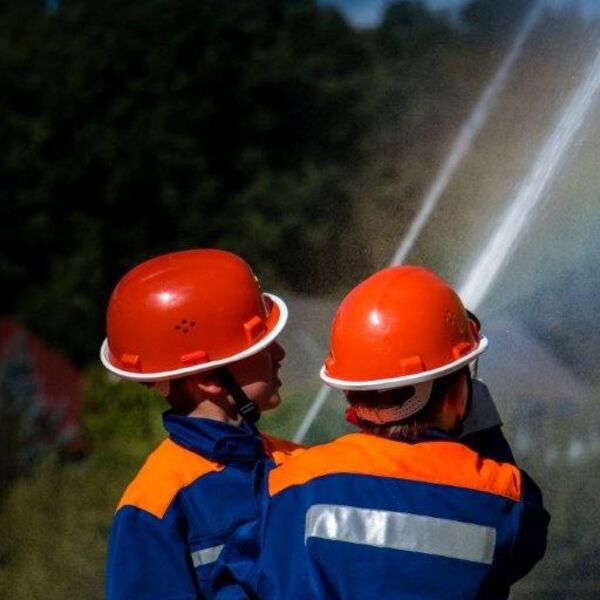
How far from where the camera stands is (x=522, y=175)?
3945 mm

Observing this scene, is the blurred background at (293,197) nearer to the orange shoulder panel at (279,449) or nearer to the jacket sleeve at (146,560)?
the orange shoulder panel at (279,449)

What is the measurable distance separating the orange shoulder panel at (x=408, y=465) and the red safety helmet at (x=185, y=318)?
13.6 inches

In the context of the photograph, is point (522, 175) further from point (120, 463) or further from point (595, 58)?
point (120, 463)

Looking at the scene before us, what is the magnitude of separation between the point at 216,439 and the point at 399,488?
0.42 metres

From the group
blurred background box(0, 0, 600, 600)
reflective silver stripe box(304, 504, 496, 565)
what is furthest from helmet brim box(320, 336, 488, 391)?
blurred background box(0, 0, 600, 600)

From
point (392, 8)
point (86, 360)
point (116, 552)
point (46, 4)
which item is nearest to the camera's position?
point (116, 552)

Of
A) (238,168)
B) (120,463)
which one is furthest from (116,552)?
(238,168)

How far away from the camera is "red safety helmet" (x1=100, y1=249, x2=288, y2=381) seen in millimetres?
2727

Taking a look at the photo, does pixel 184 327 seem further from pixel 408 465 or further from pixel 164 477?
pixel 408 465

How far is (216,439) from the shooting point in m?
2.69

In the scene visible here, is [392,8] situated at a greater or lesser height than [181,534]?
lesser

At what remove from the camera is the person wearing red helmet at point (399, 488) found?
7.82ft

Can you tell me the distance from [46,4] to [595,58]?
4.49 meters

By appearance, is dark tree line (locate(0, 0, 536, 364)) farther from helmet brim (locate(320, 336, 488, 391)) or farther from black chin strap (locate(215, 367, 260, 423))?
helmet brim (locate(320, 336, 488, 391))
